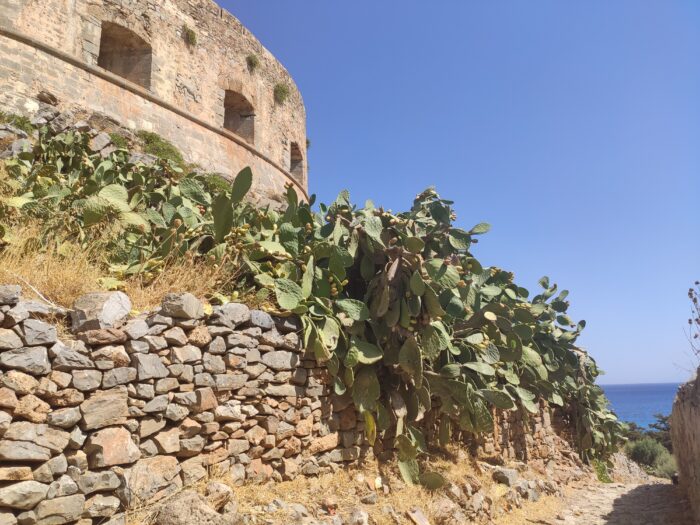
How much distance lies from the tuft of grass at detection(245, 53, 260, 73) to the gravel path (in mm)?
10194

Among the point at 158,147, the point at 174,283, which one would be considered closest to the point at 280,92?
the point at 158,147

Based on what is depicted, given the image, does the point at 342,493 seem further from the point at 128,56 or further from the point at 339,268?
the point at 128,56

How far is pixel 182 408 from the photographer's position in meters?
3.14

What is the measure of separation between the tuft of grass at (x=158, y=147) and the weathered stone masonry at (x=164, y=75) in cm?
46

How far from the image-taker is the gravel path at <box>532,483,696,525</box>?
485 centimetres

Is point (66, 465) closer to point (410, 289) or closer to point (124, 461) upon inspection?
point (124, 461)

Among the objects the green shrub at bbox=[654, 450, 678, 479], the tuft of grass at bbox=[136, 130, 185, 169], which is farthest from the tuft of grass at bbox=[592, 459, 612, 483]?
the tuft of grass at bbox=[136, 130, 185, 169]

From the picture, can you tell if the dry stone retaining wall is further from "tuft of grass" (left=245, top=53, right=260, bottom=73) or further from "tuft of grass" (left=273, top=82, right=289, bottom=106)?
"tuft of grass" (left=273, top=82, right=289, bottom=106)

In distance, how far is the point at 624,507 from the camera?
5.45 meters

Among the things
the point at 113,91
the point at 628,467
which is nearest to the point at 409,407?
the point at 628,467

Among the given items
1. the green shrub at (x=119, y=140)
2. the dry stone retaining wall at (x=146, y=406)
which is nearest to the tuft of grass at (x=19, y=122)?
the green shrub at (x=119, y=140)

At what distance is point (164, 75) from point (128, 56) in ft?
2.29

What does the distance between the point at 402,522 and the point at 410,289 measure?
5.41ft

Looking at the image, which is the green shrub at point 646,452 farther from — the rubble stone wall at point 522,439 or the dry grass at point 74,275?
the dry grass at point 74,275
